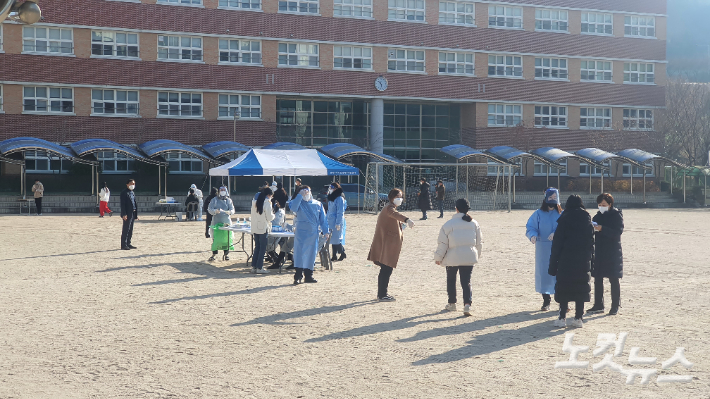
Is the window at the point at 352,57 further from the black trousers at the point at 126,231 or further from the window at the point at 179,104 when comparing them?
the black trousers at the point at 126,231

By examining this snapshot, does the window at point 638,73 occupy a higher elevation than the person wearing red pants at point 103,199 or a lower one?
higher

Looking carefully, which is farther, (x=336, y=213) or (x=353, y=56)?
(x=353, y=56)

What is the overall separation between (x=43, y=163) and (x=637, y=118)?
1543 inches

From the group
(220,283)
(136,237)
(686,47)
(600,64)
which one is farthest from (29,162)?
(686,47)

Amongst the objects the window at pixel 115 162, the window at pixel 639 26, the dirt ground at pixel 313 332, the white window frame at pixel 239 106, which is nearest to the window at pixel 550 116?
the window at pixel 639 26

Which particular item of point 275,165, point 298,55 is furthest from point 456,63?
point 275,165

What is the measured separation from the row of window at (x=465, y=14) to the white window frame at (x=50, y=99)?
24.4 ft

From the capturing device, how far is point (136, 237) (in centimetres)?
2294

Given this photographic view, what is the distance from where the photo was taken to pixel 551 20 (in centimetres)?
5334

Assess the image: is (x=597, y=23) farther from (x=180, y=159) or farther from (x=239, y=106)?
(x=180, y=159)

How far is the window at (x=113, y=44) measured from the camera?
4306 cm

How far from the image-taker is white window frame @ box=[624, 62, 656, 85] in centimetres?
5512

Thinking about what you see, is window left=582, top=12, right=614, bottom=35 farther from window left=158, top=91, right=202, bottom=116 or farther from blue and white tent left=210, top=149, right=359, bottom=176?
blue and white tent left=210, top=149, right=359, bottom=176

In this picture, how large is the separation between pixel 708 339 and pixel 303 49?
4035 centimetres
